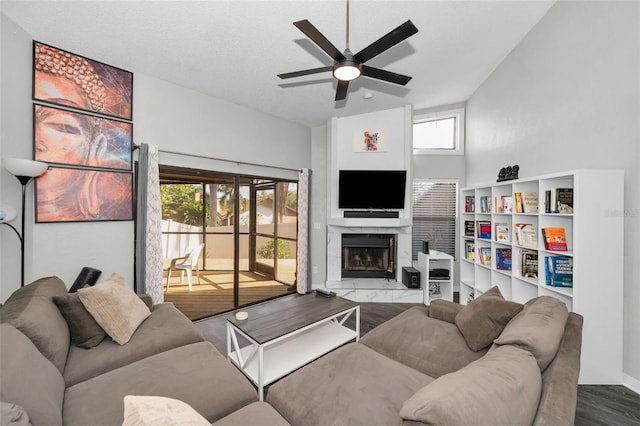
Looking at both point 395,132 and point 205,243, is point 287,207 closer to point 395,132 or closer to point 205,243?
point 205,243

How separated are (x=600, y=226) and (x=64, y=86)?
507 cm

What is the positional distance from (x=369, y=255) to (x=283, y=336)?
3.06 m

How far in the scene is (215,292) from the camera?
165 inches

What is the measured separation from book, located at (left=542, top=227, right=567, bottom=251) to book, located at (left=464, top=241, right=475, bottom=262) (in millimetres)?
1406

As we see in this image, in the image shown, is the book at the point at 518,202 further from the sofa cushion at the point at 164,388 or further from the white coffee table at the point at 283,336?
the sofa cushion at the point at 164,388

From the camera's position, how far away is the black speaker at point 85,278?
8.35 ft

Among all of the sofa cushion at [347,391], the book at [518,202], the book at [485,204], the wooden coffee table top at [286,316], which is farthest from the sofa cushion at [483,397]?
the book at [485,204]

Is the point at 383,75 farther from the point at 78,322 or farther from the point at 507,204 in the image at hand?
the point at 78,322

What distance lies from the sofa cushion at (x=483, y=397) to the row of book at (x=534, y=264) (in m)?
1.80

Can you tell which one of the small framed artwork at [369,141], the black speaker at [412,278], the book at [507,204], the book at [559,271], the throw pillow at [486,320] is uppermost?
the small framed artwork at [369,141]

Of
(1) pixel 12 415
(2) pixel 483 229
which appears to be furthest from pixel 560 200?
(1) pixel 12 415

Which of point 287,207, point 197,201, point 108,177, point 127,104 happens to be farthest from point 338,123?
point 108,177

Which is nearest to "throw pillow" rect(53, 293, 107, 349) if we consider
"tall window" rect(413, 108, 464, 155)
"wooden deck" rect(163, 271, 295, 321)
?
"wooden deck" rect(163, 271, 295, 321)

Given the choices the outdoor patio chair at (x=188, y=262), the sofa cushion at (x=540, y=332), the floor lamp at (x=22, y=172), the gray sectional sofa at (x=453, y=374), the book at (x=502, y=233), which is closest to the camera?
the gray sectional sofa at (x=453, y=374)
